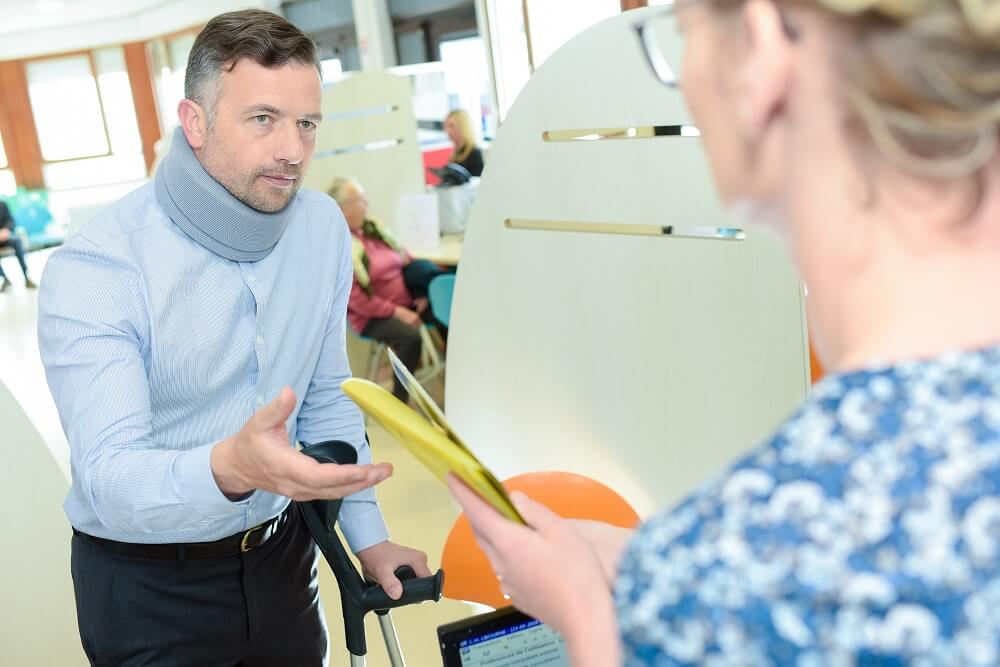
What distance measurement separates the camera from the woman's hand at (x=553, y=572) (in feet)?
2.24

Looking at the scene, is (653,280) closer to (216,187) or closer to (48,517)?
(216,187)

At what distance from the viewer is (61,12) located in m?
17.0

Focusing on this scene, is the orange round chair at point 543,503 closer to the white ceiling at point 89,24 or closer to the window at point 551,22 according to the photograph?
the window at point 551,22

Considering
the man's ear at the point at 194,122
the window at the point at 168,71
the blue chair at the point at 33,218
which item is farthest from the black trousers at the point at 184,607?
the window at the point at 168,71

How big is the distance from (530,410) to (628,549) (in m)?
1.82

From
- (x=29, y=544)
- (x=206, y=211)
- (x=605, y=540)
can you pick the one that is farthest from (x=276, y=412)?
(x=29, y=544)

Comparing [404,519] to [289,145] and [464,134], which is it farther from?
[464,134]

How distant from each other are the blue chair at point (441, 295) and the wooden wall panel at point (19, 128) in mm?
15787

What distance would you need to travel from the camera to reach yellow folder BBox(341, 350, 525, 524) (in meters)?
0.83

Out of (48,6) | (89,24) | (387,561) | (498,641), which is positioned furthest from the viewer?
(89,24)

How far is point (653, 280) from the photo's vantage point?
2.06 m

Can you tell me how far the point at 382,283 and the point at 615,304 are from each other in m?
3.54

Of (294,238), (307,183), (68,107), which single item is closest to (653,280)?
(294,238)

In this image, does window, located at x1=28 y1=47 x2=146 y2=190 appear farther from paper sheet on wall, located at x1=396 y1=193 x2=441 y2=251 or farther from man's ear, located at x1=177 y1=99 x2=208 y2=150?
man's ear, located at x1=177 y1=99 x2=208 y2=150
